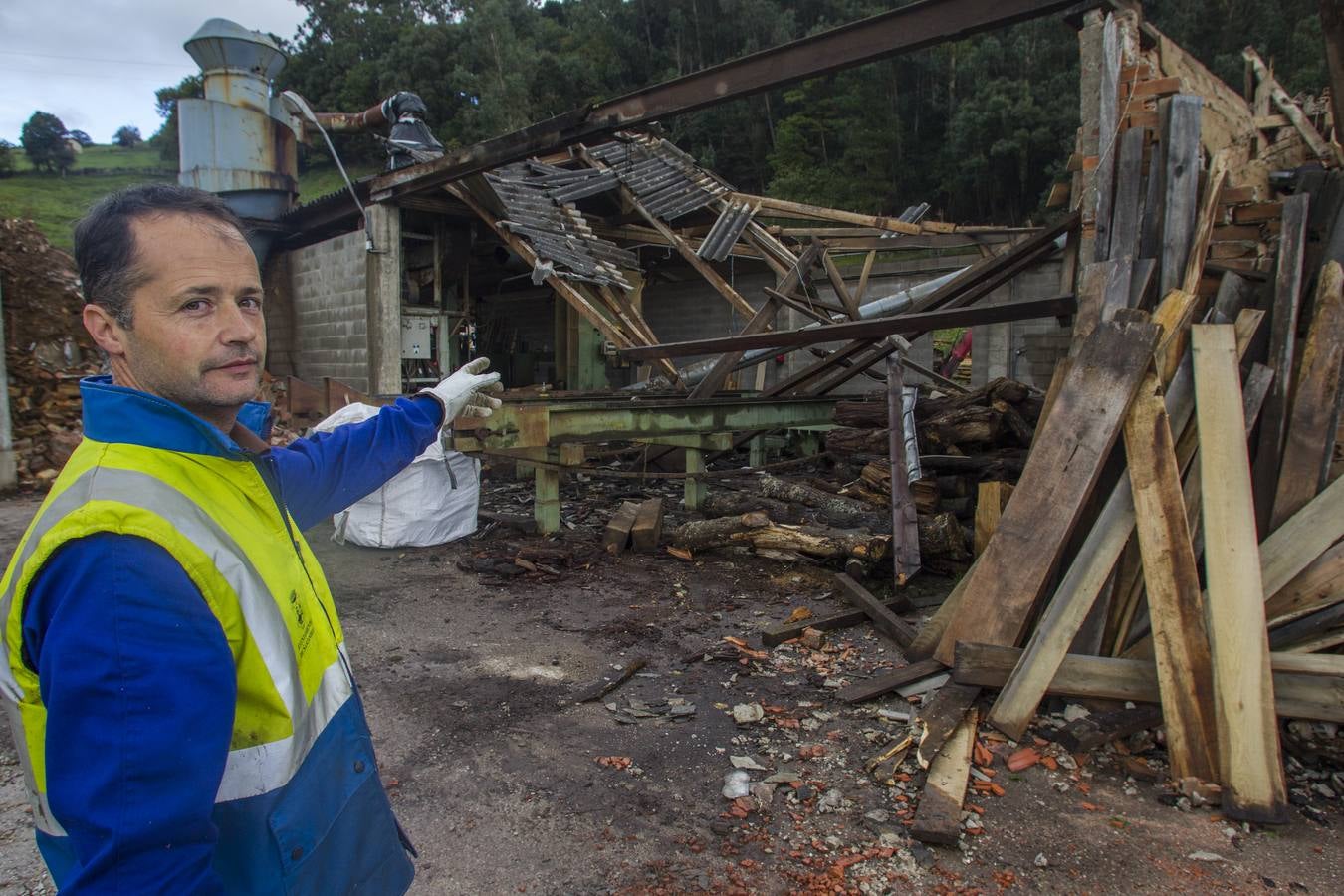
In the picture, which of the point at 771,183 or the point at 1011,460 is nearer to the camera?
the point at 1011,460

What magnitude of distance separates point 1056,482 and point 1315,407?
1187mm

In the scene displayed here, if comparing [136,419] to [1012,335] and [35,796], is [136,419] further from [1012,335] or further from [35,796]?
[1012,335]

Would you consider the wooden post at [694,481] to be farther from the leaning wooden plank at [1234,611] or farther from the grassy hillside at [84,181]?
the grassy hillside at [84,181]

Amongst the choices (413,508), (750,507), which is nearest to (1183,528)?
(750,507)

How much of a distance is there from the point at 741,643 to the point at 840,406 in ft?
12.7

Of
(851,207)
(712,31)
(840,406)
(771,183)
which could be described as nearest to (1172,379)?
→ (840,406)

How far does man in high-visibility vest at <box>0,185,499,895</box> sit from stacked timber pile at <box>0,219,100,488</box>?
33.2 ft

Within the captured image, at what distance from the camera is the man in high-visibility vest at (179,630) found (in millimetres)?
912

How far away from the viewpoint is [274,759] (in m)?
1.13

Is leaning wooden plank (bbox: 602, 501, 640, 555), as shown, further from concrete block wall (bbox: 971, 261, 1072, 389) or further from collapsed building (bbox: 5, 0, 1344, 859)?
concrete block wall (bbox: 971, 261, 1072, 389)

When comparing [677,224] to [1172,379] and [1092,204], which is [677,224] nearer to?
[1092,204]

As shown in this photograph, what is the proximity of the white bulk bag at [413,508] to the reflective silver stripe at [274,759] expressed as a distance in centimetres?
502

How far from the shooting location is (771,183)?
31109mm

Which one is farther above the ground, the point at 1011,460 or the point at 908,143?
the point at 908,143
